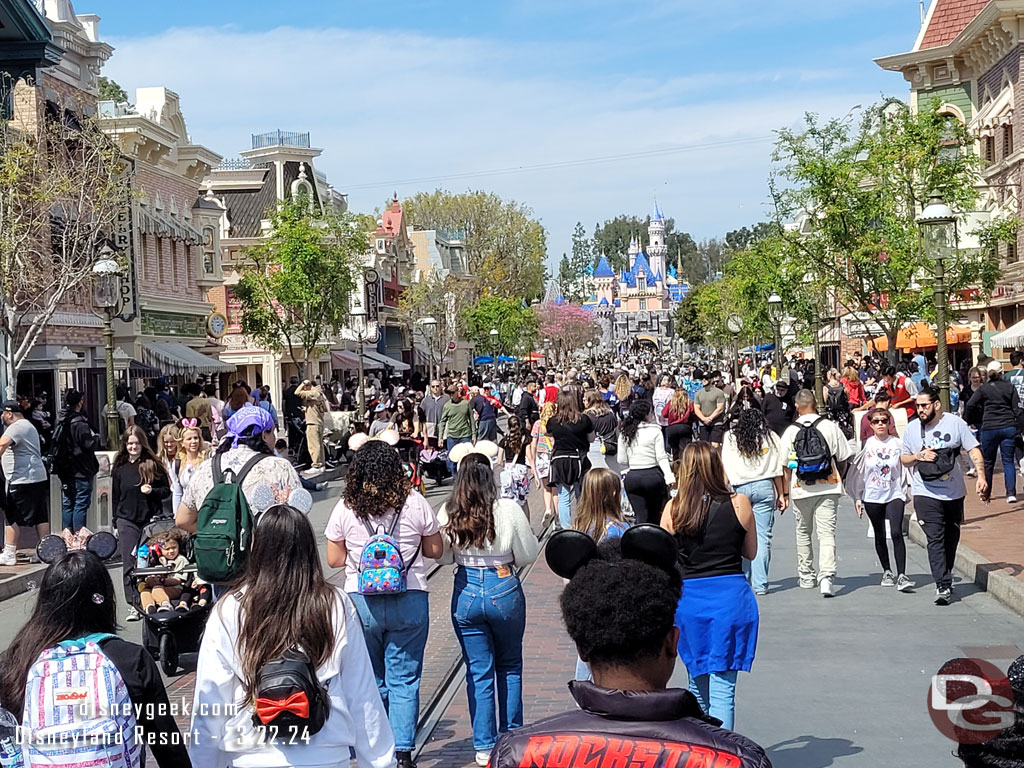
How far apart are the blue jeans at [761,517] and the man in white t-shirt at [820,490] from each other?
33 centimetres

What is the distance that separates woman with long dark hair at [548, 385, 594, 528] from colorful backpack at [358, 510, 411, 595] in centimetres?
773

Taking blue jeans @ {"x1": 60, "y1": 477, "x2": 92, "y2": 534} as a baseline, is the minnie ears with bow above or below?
above

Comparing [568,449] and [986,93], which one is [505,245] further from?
[568,449]

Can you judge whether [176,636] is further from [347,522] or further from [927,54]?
[927,54]

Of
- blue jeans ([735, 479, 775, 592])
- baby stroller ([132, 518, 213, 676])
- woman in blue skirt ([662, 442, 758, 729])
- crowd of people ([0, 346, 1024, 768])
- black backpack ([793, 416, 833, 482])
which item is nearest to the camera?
crowd of people ([0, 346, 1024, 768])

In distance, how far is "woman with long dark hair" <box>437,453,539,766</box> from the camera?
649 centimetres

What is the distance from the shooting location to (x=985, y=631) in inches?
375

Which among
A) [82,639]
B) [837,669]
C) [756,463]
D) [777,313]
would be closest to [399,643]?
[82,639]

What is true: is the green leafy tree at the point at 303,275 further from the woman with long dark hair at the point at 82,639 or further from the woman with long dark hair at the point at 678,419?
the woman with long dark hair at the point at 82,639

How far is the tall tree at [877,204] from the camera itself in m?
27.9

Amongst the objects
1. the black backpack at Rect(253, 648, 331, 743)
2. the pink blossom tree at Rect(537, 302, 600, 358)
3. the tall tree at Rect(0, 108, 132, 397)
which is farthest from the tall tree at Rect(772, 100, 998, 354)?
the pink blossom tree at Rect(537, 302, 600, 358)

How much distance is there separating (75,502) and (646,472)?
286 inches

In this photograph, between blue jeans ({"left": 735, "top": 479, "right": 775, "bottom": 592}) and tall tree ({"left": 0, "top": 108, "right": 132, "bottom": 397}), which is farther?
tall tree ({"left": 0, "top": 108, "right": 132, "bottom": 397})

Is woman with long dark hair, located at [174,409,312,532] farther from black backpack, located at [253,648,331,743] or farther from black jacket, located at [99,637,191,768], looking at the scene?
black backpack, located at [253,648,331,743]
